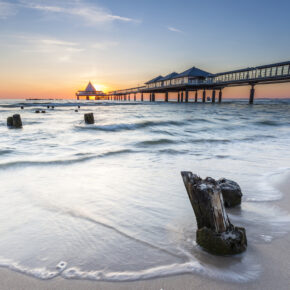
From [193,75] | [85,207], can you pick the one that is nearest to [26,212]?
[85,207]

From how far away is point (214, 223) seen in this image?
Result: 1.77m

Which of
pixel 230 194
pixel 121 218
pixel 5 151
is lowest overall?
pixel 5 151

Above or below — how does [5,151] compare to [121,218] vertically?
below

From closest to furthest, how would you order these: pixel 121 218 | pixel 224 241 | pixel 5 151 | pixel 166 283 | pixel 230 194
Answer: pixel 166 283 → pixel 224 241 → pixel 121 218 → pixel 230 194 → pixel 5 151

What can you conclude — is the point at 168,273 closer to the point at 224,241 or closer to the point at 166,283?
the point at 166,283

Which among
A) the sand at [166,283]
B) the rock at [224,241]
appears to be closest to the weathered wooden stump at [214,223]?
the rock at [224,241]

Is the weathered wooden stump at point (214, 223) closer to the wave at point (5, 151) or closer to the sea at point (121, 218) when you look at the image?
the sea at point (121, 218)

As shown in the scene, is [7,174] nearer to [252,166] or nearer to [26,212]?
[26,212]

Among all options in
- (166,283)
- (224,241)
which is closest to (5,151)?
(166,283)

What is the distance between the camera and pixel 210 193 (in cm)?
172

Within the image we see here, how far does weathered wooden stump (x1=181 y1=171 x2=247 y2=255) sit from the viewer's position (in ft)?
5.70

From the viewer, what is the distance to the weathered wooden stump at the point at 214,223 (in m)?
1.74

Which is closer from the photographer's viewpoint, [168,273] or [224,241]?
[168,273]

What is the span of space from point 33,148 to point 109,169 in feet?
11.7
